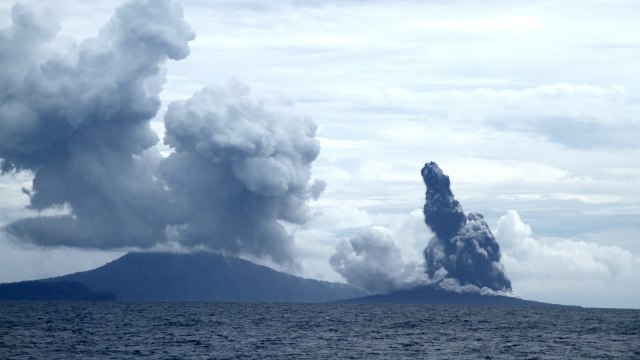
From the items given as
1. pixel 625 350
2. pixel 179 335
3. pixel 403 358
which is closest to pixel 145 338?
pixel 179 335

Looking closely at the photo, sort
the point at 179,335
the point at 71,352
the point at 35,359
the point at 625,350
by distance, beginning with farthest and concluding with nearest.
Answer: the point at 179,335 < the point at 625,350 < the point at 71,352 < the point at 35,359

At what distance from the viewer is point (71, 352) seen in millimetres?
115750

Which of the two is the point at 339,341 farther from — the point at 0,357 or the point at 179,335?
the point at 0,357

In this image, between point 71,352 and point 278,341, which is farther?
point 278,341

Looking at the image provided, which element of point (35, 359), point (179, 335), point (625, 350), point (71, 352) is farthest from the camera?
point (179, 335)

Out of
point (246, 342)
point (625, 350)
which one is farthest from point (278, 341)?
point (625, 350)

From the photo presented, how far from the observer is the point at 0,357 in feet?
349

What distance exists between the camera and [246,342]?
5586 inches

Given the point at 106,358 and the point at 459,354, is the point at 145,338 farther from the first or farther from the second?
the point at 459,354

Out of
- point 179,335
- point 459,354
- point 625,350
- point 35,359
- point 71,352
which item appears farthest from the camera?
point 179,335

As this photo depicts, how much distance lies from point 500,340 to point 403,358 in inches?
1894

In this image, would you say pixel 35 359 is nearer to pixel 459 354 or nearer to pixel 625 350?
pixel 459 354

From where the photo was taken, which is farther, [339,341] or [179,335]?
[179,335]

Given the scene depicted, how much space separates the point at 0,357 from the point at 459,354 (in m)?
65.0
